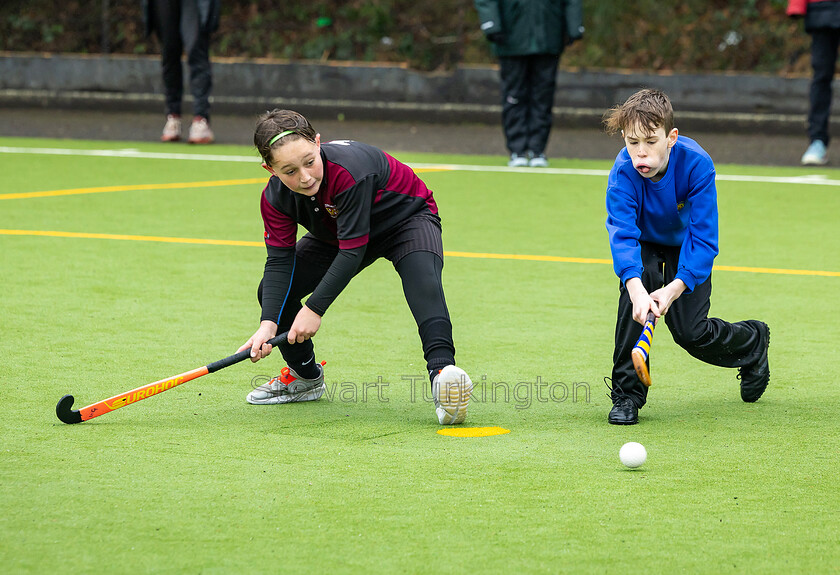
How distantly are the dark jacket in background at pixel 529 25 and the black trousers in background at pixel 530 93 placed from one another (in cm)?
12

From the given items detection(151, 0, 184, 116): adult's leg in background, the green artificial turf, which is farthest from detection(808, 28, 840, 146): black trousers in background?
detection(151, 0, 184, 116): adult's leg in background

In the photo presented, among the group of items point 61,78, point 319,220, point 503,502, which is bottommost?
point 61,78

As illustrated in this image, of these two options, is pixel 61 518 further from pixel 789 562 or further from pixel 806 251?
pixel 806 251

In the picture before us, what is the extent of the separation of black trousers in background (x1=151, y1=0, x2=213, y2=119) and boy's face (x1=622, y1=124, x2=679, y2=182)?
8399mm

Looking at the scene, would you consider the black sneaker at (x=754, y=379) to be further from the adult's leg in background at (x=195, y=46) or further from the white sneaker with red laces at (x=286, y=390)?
the adult's leg in background at (x=195, y=46)

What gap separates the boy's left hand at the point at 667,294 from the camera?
394 centimetres

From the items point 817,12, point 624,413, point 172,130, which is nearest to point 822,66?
point 817,12

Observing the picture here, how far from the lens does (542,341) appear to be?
16.6 ft

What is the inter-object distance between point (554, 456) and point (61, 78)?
1385 centimetres

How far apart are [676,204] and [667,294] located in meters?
0.33

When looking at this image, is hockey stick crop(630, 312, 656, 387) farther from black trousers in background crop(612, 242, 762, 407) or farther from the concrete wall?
the concrete wall

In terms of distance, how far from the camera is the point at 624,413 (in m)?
4.05

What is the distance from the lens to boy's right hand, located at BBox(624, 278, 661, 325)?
3865mm

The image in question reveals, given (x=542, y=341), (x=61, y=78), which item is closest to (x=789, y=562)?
(x=542, y=341)
